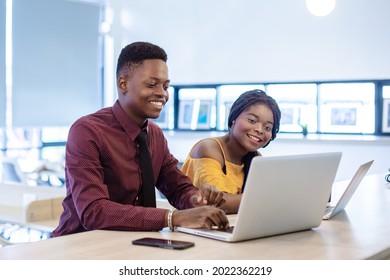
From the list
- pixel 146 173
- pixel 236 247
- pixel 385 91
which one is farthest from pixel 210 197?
pixel 385 91

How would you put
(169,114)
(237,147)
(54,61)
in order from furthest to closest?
1. (169,114)
2. (54,61)
3. (237,147)

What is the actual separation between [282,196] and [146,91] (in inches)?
26.0

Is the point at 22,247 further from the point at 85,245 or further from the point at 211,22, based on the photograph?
the point at 211,22

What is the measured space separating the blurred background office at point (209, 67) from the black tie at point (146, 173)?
3985 mm

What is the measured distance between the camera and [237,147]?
251 centimetres

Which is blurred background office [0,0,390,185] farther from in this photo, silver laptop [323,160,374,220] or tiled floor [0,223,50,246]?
silver laptop [323,160,374,220]

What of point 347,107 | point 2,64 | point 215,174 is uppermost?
point 2,64

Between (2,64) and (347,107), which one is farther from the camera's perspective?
(2,64)

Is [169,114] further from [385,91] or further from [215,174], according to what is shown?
[215,174]

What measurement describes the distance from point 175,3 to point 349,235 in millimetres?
6417

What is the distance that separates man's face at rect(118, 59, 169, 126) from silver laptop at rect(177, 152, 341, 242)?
50 centimetres

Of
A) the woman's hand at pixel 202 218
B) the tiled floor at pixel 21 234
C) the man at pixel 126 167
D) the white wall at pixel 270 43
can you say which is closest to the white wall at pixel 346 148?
the white wall at pixel 270 43

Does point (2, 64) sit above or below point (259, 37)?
below

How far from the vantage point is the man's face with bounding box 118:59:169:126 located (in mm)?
2078
